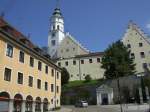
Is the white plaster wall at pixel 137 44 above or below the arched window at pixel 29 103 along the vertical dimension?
above

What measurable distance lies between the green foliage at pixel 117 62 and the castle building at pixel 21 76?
25576 mm

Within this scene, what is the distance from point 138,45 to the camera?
272 feet

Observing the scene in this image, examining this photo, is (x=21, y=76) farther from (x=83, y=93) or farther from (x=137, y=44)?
(x=137, y=44)

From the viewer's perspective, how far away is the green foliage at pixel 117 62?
70.9 meters

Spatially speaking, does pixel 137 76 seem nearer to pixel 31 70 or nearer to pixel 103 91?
pixel 103 91

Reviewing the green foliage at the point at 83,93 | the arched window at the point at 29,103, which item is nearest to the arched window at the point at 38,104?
the arched window at the point at 29,103

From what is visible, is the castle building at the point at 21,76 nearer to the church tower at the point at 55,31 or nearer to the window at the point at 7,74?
the window at the point at 7,74

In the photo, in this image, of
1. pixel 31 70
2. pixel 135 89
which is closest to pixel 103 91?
pixel 135 89

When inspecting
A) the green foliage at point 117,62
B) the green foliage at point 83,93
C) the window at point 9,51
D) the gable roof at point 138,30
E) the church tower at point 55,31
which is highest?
the church tower at point 55,31

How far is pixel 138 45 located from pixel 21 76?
5318cm

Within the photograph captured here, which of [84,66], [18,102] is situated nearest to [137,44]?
[84,66]

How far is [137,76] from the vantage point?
64.2m

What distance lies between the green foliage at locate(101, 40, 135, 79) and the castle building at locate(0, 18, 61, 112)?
25.6 metres

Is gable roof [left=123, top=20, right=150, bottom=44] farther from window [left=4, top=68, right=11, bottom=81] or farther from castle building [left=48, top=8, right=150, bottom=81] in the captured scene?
window [left=4, top=68, right=11, bottom=81]
